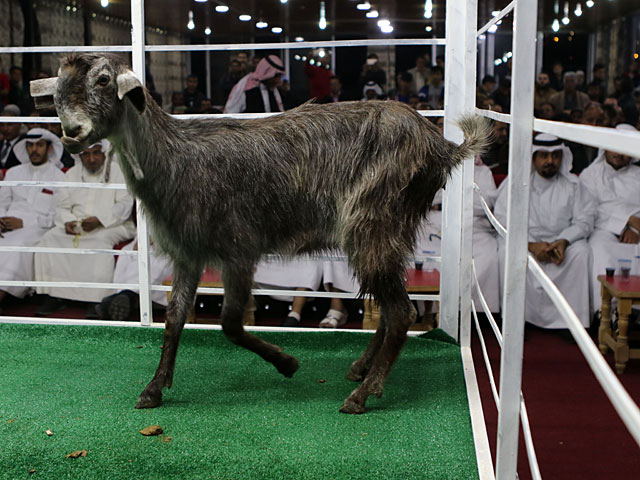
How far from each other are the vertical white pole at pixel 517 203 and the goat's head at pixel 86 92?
1.43 meters

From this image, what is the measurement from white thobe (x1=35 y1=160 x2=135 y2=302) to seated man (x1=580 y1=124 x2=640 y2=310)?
3376 millimetres

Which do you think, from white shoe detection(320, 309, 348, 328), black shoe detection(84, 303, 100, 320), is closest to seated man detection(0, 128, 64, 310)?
black shoe detection(84, 303, 100, 320)

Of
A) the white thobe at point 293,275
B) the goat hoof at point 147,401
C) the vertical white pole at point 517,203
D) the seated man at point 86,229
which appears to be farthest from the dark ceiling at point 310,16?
the vertical white pole at point 517,203

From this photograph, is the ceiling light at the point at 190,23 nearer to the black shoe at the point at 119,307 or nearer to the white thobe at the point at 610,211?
the black shoe at the point at 119,307

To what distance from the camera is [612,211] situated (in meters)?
5.15

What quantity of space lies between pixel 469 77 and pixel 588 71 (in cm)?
661

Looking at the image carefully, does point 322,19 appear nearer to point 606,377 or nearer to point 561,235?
point 561,235

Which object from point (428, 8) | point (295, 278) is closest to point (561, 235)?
point (295, 278)

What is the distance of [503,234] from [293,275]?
117 inches

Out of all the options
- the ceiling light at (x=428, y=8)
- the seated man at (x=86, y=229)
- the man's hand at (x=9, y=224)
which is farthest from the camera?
the ceiling light at (x=428, y=8)

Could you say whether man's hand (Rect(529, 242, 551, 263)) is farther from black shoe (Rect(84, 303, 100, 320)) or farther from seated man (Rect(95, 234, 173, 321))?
black shoe (Rect(84, 303, 100, 320))

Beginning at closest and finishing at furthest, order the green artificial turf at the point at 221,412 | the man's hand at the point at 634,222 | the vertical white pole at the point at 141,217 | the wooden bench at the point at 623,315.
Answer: the green artificial turf at the point at 221,412
the vertical white pole at the point at 141,217
the wooden bench at the point at 623,315
the man's hand at the point at 634,222

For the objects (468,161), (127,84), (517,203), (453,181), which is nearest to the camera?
(517,203)

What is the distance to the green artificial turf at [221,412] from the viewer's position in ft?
7.81
